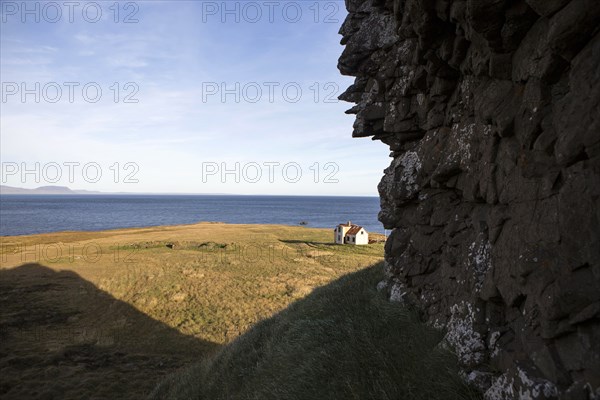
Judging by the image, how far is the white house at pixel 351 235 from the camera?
179 ft

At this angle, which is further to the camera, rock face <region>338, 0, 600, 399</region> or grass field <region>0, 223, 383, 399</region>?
grass field <region>0, 223, 383, 399</region>

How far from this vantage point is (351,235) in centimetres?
Result: 5519

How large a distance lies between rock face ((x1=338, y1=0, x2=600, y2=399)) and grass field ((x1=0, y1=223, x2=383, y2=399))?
10277 mm

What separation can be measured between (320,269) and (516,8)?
33990 millimetres

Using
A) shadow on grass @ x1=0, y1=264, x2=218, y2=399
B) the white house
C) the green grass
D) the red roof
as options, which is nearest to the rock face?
the green grass

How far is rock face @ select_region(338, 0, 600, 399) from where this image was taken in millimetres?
4109

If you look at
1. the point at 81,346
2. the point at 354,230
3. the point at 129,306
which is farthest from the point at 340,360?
the point at 354,230

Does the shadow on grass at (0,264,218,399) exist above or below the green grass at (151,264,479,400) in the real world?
below

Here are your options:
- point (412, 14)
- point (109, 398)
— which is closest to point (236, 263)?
point (109, 398)

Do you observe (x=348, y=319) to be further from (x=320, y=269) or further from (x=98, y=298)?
(x=320, y=269)

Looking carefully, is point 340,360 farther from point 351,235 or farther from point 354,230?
point 354,230

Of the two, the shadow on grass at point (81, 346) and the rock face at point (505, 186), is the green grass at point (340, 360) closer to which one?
the rock face at point (505, 186)

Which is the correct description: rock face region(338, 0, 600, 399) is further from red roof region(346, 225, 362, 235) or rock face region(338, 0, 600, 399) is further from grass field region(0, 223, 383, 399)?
red roof region(346, 225, 362, 235)

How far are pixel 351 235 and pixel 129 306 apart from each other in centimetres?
3552
